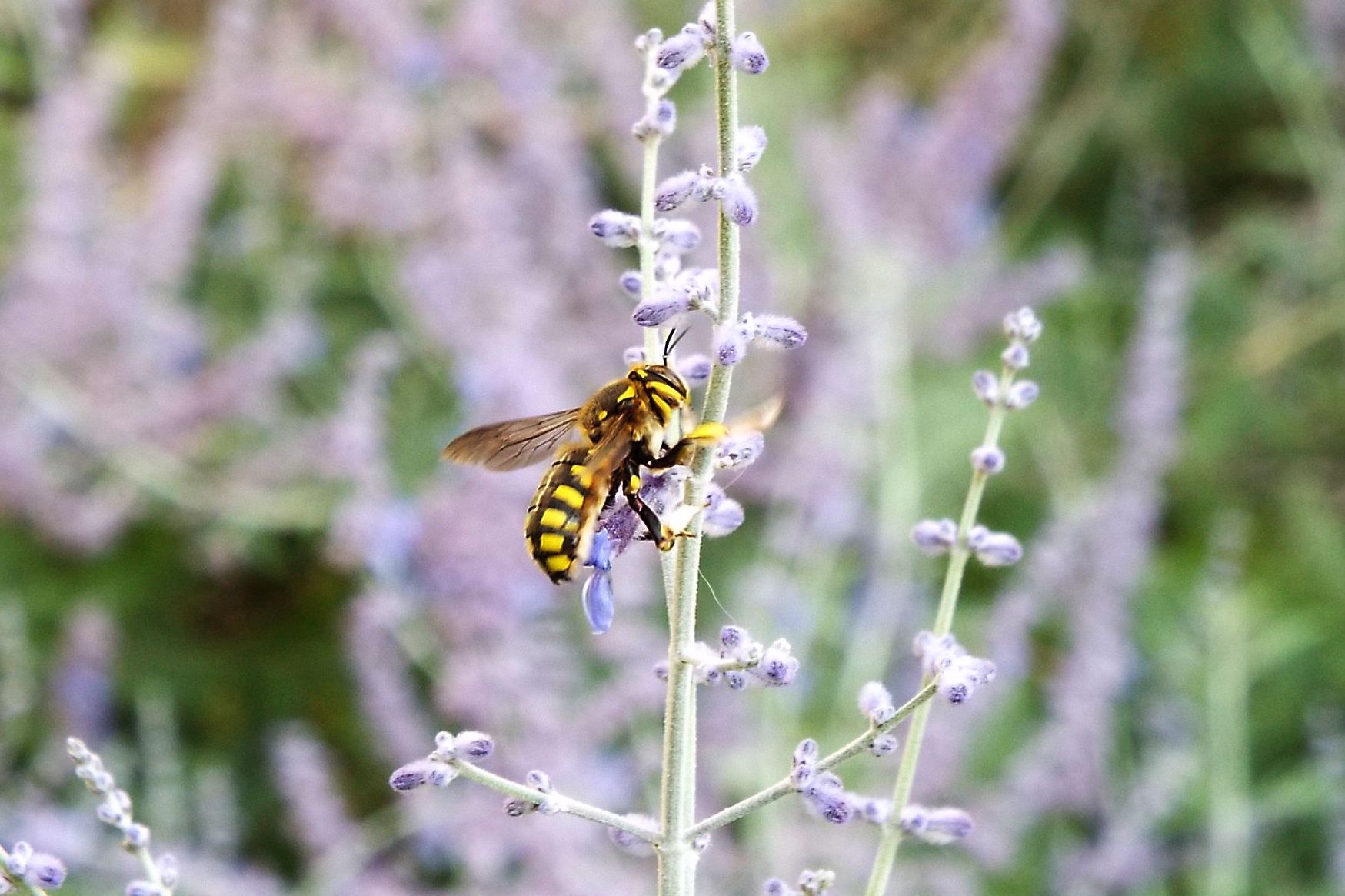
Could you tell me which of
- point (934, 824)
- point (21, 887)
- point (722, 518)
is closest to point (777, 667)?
point (722, 518)

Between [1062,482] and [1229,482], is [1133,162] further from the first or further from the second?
[1062,482]

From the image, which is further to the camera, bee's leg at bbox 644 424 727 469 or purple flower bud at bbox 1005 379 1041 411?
purple flower bud at bbox 1005 379 1041 411

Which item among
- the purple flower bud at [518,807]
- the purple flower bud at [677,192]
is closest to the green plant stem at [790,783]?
the purple flower bud at [518,807]

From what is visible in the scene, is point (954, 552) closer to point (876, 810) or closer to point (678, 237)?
point (876, 810)

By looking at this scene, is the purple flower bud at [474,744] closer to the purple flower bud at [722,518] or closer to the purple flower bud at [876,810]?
the purple flower bud at [722,518]

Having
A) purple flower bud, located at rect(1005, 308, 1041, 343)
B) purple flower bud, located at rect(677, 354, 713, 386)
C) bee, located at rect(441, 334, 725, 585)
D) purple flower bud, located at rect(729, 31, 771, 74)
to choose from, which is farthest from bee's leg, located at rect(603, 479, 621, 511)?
purple flower bud, located at rect(729, 31, 771, 74)

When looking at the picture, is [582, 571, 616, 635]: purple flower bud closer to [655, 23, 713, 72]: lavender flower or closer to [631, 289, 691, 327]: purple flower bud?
[631, 289, 691, 327]: purple flower bud
